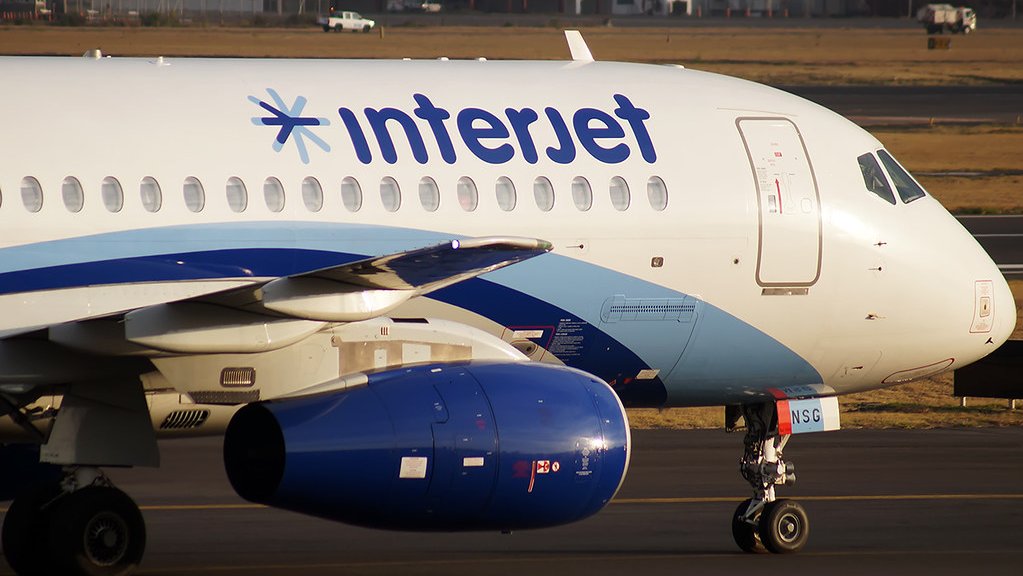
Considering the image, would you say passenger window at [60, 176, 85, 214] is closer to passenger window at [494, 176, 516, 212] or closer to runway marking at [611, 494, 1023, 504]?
passenger window at [494, 176, 516, 212]

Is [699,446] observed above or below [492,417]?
below

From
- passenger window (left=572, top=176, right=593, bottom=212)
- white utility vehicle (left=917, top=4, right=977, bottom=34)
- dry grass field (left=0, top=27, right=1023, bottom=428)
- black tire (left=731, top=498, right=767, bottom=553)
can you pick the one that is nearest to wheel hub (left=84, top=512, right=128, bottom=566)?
passenger window (left=572, top=176, right=593, bottom=212)

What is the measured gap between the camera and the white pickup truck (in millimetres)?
124562

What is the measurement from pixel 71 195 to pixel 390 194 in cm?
272

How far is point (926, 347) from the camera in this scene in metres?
18.1

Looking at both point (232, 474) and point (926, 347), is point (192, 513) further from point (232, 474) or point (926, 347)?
point (926, 347)

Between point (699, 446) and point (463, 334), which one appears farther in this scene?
point (699, 446)

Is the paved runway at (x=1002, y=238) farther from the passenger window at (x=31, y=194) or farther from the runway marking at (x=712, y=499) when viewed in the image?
the passenger window at (x=31, y=194)

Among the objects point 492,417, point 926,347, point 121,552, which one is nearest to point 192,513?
point 121,552

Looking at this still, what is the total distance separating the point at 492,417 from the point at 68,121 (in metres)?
4.10

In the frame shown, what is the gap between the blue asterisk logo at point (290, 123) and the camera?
15211 mm

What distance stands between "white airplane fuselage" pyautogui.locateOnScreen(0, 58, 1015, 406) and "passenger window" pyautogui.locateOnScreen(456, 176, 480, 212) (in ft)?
0.10

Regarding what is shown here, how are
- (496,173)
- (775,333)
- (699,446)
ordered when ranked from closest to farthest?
(496,173)
(775,333)
(699,446)

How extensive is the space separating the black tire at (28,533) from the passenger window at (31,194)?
2347mm
